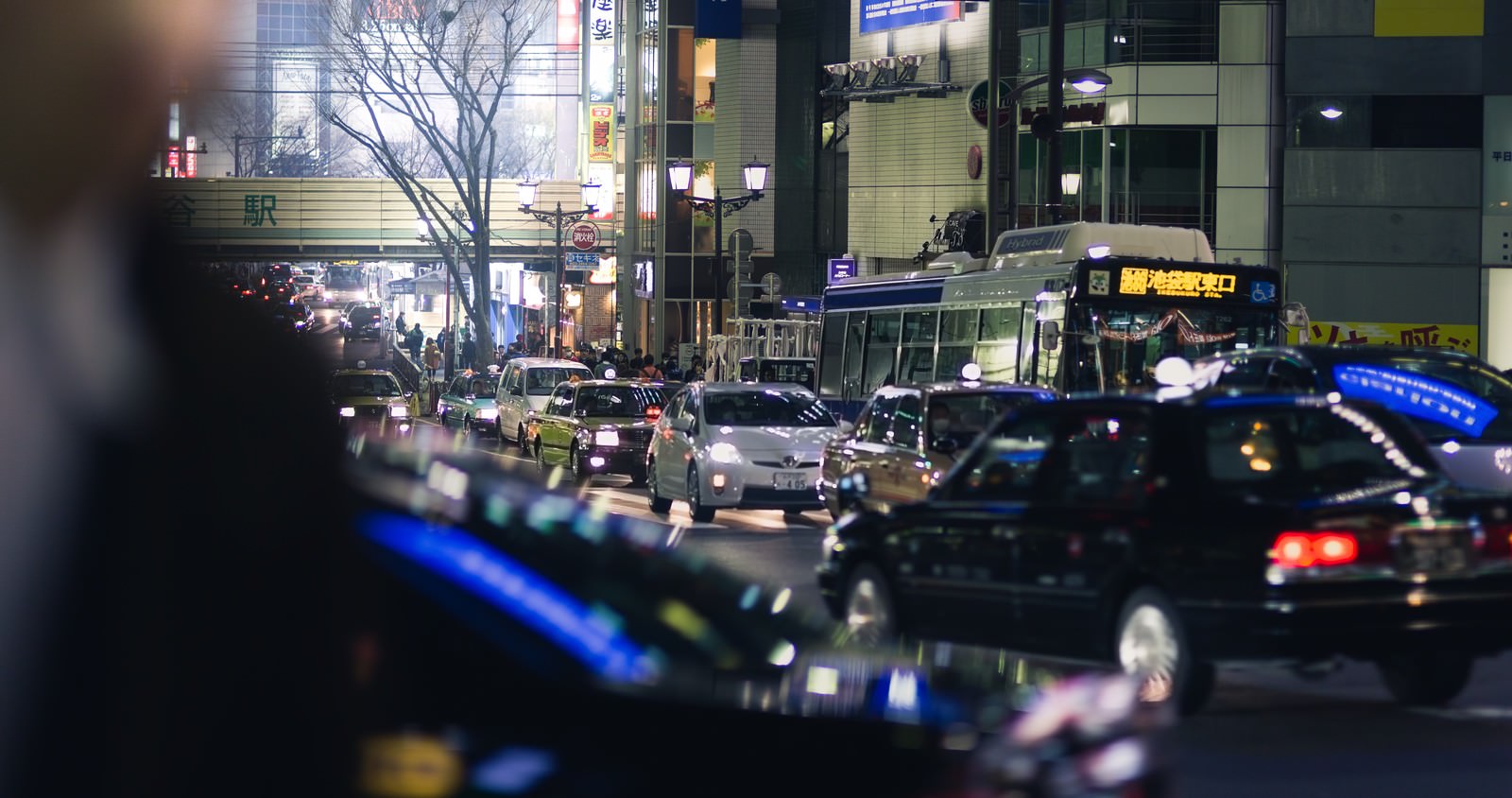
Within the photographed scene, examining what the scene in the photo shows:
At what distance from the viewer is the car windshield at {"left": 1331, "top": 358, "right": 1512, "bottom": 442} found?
542 inches

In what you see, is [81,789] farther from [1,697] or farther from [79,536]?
[79,536]

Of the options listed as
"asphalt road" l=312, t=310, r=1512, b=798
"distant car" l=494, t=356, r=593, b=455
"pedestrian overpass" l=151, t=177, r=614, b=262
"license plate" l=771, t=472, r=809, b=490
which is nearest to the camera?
"asphalt road" l=312, t=310, r=1512, b=798

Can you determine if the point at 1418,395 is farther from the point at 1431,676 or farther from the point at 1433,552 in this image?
the point at 1433,552

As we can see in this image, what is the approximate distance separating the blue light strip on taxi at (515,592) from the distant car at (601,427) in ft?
73.9

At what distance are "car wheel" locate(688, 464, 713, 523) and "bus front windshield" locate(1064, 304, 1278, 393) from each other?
4.18 metres

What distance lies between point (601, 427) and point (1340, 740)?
62.0ft

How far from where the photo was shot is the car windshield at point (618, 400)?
27.7 meters

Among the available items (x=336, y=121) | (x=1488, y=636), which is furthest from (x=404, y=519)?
(x=336, y=121)

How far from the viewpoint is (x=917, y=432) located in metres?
16.0

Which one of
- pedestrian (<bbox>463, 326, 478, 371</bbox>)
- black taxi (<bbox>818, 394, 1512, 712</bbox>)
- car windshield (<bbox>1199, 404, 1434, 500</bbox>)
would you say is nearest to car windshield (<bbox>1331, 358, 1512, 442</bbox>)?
black taxi (<bbox>818, 394, 1512, 712</bbox>)

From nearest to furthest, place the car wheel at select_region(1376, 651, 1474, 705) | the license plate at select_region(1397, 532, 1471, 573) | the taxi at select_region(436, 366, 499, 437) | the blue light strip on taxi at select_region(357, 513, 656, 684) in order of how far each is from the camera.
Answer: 1. the blue light strip on taxi at select_region(357, 513, 656, 684)
2. the license plate at select_region(1397, 532, 1471, 573)
3. the car wheel at select_region(1376, 651, 1474, 705)
4. the taxi at select_region(436, 366, 499, 437)

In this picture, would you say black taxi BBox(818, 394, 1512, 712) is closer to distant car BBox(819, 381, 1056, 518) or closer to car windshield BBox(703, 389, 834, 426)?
distant car BBox(819, 381, 1056, 518)

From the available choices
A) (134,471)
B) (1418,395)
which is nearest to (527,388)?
(1418,395)

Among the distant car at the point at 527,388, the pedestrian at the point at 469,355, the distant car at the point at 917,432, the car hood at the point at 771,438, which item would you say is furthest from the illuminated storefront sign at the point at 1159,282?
the pedestrian at the point at 469,355
